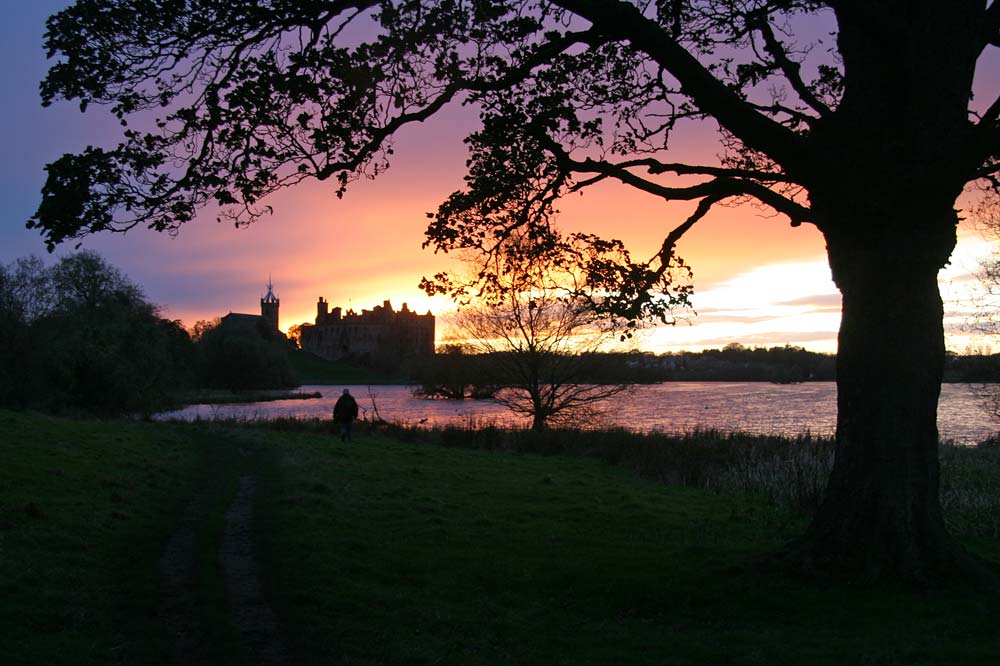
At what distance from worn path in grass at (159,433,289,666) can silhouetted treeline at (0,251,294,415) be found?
35.5 metres

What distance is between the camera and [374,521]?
12367 mm

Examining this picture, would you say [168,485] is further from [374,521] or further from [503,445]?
[503,445]

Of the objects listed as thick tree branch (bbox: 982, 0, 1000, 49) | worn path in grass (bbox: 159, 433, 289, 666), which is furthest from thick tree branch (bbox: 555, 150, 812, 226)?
worn path in grass (bbox: 159, 433, 289, 666)

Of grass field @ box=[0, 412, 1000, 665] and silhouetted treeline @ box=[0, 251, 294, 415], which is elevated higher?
silhouetted treeline @ box=[0, 251, 294, 415]

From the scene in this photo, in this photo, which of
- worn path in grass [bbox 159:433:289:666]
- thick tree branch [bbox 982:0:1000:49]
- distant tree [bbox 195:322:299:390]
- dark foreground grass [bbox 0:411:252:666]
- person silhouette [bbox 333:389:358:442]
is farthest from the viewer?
distant tree [bbox 195:322:299:390]

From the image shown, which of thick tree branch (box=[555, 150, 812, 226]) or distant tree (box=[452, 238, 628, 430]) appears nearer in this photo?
thick tree branch (box=[555, 150, 812, 226])

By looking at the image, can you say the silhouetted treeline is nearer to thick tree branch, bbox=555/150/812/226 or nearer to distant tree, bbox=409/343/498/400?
distant tree, bbox=409/343/498/400

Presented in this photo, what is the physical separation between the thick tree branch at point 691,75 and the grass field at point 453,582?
15.1 ft

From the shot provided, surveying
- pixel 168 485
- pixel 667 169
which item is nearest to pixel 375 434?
pixel 168 485

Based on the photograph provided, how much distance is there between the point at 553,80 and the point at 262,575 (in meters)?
7.40

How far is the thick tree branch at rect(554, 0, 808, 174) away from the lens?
27.1 ft

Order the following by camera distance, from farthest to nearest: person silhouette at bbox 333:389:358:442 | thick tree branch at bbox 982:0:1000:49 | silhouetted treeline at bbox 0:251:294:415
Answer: silhouetted treeline at bbox 0:251:294:415 → person silhouette at bbox 333:389:358:442 → thick tree branch at bbox 982:0:1000:49

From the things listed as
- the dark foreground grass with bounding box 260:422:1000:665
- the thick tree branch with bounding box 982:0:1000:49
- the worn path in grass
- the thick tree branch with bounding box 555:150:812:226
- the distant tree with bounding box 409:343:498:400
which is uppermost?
the thick tree branch with bounding box 982:0:1000:49

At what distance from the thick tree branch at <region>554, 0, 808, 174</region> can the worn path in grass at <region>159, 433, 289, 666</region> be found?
6.72m
